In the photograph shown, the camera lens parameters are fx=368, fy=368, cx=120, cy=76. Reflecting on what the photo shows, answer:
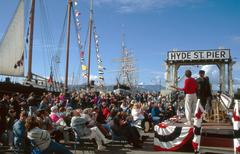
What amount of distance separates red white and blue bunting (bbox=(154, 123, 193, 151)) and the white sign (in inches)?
1190

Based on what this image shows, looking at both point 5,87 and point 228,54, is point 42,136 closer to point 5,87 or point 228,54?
point 5,87

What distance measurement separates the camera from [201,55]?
40.4m

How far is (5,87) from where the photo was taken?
21188mm

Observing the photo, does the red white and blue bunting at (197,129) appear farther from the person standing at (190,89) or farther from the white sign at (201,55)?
the white sign at (201,55)

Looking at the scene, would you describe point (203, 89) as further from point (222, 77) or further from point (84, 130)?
point (222, 77)

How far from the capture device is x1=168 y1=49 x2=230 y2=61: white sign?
1580 inches

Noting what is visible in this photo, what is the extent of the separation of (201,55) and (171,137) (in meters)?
30.7

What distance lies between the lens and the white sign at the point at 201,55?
1580 inches

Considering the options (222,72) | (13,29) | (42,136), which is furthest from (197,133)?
(222,72)

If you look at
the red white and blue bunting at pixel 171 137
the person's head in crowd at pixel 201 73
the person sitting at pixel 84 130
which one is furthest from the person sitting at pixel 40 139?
the person's head in crowd at pixel 201 73

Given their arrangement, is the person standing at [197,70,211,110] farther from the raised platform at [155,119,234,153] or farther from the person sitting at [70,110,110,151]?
the person sitting at [70,110,110,151]

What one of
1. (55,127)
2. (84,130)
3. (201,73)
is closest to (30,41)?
(55,127)

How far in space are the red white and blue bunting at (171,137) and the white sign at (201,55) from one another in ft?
99.2

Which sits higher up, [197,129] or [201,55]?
[201,55]
